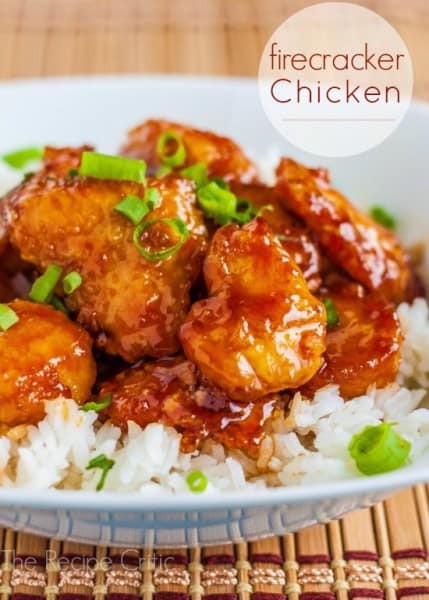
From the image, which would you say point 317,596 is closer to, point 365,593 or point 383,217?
point 365,593

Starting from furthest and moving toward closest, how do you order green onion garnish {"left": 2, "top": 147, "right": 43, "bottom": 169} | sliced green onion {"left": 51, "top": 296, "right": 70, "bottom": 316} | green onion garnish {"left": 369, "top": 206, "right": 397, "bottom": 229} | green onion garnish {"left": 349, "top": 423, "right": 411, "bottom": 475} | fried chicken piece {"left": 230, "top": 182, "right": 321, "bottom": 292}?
1. green onion garnish {"left": 2, "top": 147, "right": 43, "bottom": 169}
2. green onion garnish {"left": 369, "top": 206, "right": 397, "bottom": 229}
3. fried chicken piece {"left": 230, "top": 182, "right": 321, "bottom": 292}
4. sliced green onion {"left": 51, "top": 296, "right": 70, "bottom": 316}
5. green onion garnish {"left": 349, "top": 423, "right": 411, "bottom": 475}

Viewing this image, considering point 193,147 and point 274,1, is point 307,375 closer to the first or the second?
point 193,147

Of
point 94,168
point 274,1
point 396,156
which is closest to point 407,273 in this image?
point 396,156

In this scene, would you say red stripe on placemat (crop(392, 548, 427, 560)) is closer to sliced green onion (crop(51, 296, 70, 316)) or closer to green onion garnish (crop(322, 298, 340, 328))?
green onion garnish (crop(322, 298, 340, 328))

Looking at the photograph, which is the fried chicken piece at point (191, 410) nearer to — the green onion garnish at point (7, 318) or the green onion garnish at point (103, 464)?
the green onion garnish at point (103, 464)

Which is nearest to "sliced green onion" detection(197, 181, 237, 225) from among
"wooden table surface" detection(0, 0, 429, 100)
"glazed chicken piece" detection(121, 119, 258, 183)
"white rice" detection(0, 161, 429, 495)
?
"glazed chicken piece" detection(121, 119, 258, 183)

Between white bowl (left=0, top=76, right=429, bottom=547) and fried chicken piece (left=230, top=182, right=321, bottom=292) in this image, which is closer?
white bowl (left=0, top=76, right=429, bottom=547)

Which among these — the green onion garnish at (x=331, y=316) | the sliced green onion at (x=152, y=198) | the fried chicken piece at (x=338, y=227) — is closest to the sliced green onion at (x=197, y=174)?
the fried chicken piece at (x=338, y=227)
